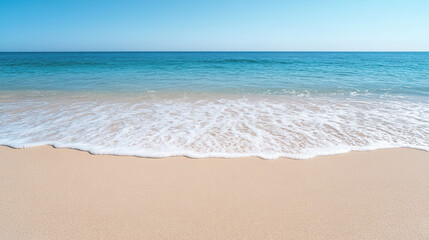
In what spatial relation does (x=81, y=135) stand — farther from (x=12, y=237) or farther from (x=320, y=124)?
(x=320, y=124)

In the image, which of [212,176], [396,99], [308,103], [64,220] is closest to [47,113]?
[64,220]

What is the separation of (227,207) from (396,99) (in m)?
7.86

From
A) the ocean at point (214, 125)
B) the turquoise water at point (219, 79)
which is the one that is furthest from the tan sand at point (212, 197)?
the turquoise water at point (219, 79)

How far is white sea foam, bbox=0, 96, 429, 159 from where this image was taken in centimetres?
337

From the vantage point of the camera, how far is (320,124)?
174 inches

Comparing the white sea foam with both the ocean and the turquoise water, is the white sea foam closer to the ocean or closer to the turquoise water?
the ocean

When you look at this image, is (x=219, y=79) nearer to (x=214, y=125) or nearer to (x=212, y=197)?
(x=214, y=125)

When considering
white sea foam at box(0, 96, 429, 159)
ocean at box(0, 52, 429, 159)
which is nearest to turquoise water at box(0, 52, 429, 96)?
ocean at box(0, 52, 429, 159)

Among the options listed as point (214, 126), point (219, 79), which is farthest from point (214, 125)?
point (219, 79)

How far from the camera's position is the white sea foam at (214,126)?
3.37 m

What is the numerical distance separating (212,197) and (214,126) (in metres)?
2.15

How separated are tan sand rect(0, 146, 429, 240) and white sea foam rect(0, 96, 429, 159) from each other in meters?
0.35

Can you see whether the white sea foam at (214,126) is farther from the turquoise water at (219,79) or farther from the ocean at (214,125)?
the turquoise water at (219,79)

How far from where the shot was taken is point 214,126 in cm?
429
